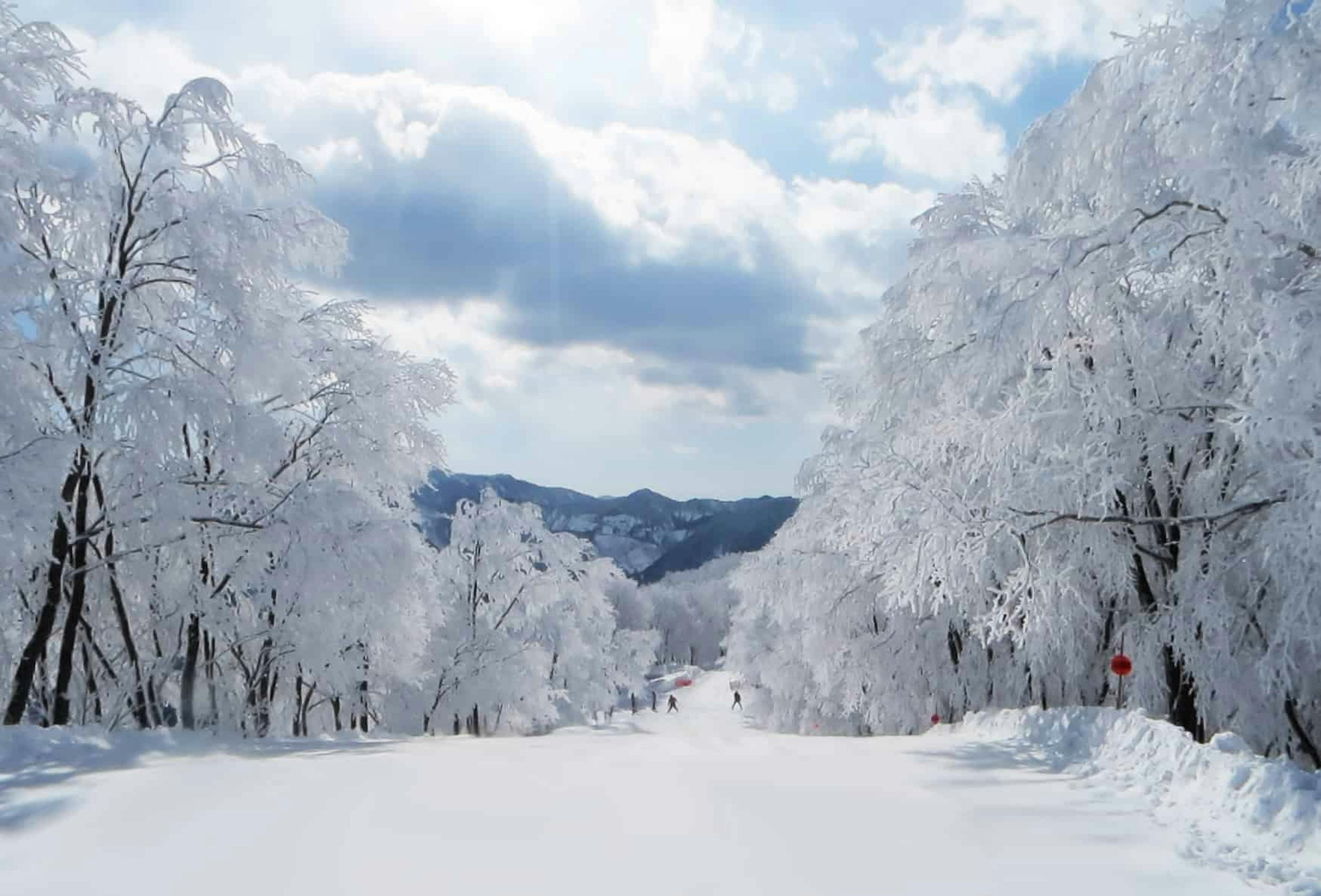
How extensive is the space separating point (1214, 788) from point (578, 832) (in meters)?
4.26

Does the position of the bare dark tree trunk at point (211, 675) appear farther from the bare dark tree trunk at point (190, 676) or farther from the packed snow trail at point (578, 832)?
the packed snow trail at point (578, 832)

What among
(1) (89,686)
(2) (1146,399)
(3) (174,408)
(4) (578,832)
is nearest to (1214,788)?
(4) (578,832)

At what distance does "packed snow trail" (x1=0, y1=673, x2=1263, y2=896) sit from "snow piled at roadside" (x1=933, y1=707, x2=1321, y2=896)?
0.78ft

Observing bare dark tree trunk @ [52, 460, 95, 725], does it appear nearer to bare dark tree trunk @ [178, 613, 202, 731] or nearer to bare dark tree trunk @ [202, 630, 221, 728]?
bare dark tree trunk @ [178, 613, 202, 731]

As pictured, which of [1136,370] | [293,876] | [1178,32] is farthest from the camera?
[1136,370]

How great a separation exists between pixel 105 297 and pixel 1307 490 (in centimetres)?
1212

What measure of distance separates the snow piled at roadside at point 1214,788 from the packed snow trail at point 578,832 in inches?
9.3

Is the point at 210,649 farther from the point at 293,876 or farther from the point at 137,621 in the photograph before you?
the point at 293,876

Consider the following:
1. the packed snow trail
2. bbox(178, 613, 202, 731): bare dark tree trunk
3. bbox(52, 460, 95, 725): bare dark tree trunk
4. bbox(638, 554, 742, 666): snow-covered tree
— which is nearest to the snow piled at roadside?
the packed snow trail

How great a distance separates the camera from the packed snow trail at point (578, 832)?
4.19 meters

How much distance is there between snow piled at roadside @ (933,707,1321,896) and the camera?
461 centimetres

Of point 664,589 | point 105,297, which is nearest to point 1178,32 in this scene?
point 105,297

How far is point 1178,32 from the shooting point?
729 centimetres

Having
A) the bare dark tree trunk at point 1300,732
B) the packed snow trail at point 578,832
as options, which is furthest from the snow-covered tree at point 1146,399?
the packed snow trail at point 578,832
